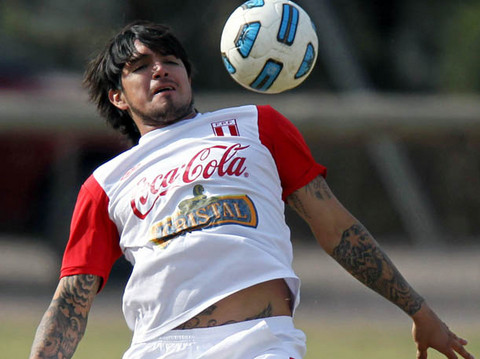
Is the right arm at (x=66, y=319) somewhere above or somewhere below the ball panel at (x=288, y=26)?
below

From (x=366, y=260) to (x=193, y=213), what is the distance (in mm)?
708

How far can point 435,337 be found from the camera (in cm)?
374

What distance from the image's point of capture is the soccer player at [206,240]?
358 centimetres

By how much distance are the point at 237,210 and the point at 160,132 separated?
1.76ft

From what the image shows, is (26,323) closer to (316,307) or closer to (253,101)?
(316,307)

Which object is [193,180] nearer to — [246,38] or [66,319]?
[66,319]

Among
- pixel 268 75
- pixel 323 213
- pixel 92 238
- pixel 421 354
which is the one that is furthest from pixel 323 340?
pixel 92 238

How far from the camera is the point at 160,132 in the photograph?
3.98 meters

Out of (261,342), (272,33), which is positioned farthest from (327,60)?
(261,342)

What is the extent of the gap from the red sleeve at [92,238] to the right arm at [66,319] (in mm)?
42

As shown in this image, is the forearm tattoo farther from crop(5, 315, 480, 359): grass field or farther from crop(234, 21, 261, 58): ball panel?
crop(5, 315, 480, 359): grass field

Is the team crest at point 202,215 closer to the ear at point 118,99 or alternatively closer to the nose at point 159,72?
the nose at point 159,72

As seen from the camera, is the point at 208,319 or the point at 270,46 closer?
the point at 208,319

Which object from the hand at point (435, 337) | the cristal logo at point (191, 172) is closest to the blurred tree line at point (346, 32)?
the cristal logo at point (191, 172)
